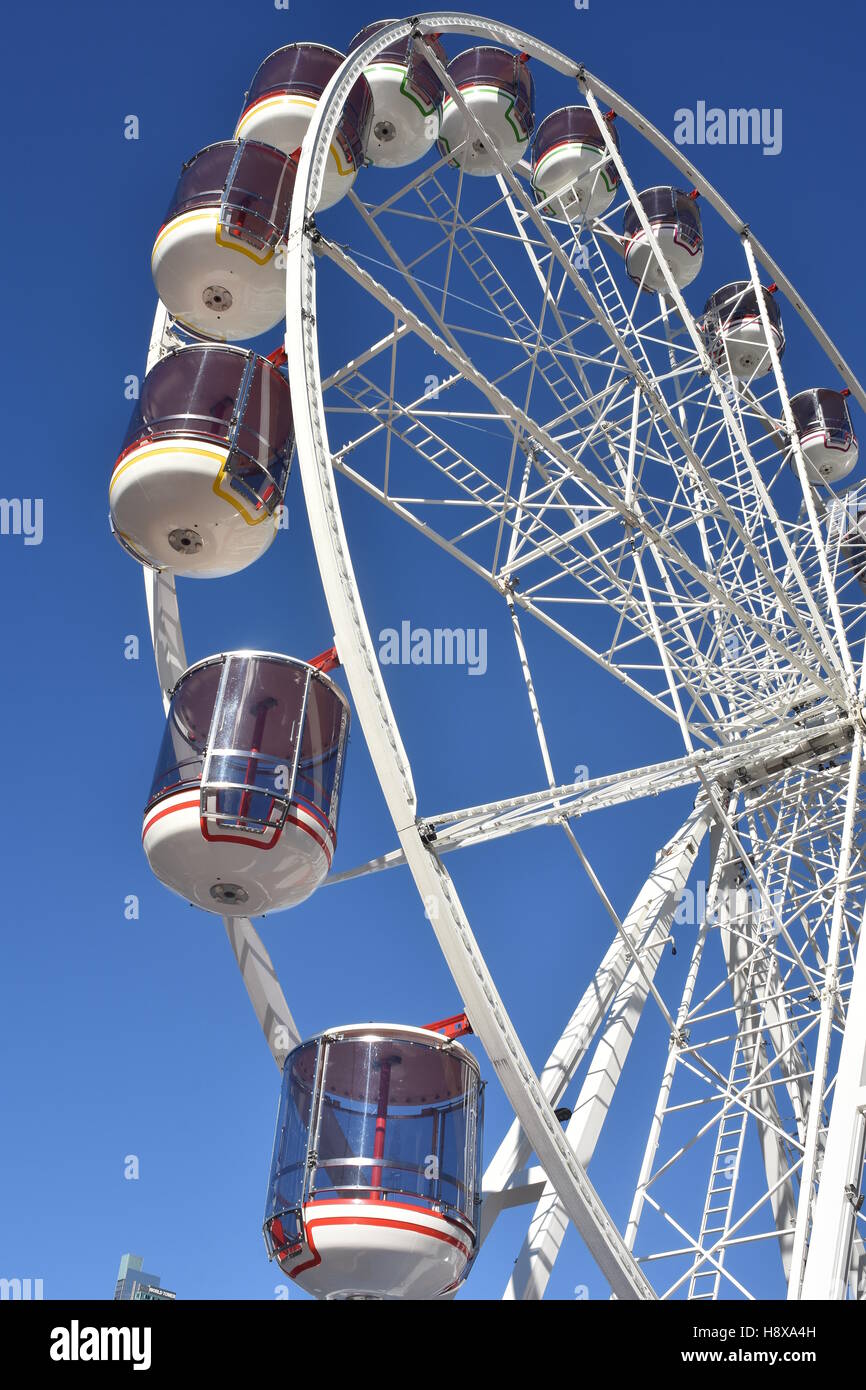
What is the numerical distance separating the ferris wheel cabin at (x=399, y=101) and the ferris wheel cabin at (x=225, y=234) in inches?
85.7

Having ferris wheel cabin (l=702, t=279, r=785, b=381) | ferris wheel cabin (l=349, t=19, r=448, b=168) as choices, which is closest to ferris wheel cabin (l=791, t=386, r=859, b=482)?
ferris wheel cabin (l=702, t=279, r=785, b=381)

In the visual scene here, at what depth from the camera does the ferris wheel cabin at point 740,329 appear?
16672mm

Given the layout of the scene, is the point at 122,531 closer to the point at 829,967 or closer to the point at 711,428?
the point at 829,967

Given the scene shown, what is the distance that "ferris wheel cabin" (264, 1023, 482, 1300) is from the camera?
6535 mm

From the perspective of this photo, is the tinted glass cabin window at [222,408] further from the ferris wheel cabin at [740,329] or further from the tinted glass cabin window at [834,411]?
the tinted glass cabin window at [834,411]

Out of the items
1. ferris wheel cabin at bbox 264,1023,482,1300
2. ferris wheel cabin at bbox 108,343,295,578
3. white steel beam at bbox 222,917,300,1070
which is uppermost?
ferris wheel cabin at bbox 108,343,295,578

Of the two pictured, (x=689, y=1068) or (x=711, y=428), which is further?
(x=711, y=428)

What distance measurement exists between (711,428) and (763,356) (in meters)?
2.59

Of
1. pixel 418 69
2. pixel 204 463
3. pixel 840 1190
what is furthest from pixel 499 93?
pixel 840 1190

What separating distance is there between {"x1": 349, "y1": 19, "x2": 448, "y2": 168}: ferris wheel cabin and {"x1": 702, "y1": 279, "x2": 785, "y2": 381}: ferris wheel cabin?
575 centimetres

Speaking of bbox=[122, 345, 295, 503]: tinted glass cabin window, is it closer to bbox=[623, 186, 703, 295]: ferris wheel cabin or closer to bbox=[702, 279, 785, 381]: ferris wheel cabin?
bbox=[623, 186, 703, 295]: ferris wheel cabin

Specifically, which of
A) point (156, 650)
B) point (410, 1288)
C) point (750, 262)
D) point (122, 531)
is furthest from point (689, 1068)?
point (750, 262)

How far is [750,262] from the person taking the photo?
562 inches
